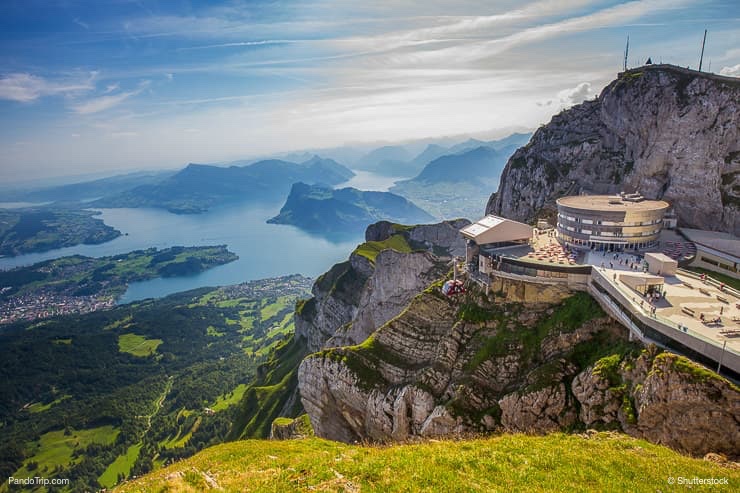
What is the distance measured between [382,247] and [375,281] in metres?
22.8

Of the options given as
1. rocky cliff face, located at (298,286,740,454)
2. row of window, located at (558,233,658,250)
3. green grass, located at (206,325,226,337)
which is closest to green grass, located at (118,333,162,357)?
green grass, located at (206,325,226,337)

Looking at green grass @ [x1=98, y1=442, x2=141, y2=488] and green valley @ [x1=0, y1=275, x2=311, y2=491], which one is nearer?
green grass @ [x1=98, y1=442, x2=141, y2=488]

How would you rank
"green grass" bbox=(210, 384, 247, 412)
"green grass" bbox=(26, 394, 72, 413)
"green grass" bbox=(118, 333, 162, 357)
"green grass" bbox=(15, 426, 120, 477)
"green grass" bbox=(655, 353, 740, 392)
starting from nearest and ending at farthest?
"green grass" bbox=(655, 353, 740, 392)
"green grass" bbox=(15, 426, 120, 477)
"green grass" bbox=(210, 384, 247, 412)
"green grass" bbox=(26, 394, 72, 413)
"green grass" bbox=(118, 333, 162, 357)

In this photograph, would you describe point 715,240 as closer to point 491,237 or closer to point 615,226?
point 615,226

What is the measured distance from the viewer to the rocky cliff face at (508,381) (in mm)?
24688

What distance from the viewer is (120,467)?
105438 millimetres

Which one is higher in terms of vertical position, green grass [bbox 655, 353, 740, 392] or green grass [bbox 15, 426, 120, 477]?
green grass [bbox 655, 353, 740, 392]

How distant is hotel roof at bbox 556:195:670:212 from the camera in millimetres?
46688

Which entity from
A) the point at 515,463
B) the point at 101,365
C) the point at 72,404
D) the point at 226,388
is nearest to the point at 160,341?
the point at 101,365

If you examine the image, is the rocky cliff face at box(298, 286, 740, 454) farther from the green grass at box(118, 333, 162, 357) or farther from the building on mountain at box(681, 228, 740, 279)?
the green grass at box(118, 333, 162, 357)

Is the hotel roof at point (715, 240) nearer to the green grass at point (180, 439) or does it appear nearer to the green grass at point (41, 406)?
the green grass at point (180, 439)

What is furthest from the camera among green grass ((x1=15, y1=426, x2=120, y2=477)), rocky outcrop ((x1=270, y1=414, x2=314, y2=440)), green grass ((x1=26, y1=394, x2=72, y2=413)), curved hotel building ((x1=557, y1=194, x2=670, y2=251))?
green grass ((x1=26, y1=394, x2=72, y2=413))

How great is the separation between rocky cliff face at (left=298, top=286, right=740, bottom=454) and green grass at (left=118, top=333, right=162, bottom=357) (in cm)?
15344

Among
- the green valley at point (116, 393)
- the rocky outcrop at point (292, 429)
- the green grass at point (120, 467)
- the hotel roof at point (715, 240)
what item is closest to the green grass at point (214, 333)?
the green valley at point (116, 393)
